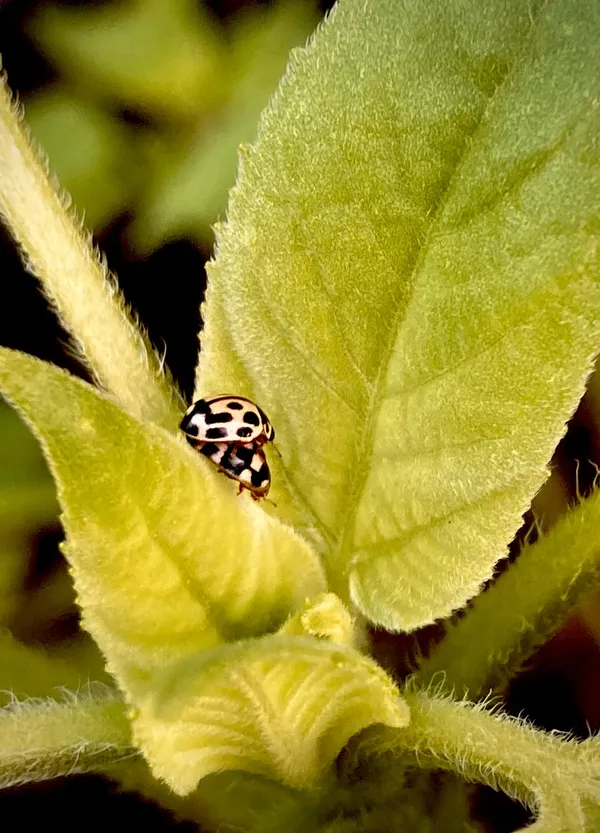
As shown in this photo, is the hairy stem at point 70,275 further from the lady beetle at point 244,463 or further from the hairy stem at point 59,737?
the hairy stem at point 59,737

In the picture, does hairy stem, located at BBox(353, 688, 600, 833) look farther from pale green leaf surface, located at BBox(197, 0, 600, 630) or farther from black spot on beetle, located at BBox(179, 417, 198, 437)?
black spot on beetle, located at BBox(179, 417, 198, 437)

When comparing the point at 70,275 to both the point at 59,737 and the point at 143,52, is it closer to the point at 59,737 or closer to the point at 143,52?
the point at 59,737

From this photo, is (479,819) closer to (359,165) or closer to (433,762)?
(433,762)

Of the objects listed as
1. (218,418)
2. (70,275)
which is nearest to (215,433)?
(218,418)

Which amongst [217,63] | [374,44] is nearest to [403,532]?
[374,44]

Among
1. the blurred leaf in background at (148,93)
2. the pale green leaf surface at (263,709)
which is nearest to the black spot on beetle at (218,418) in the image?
the pale green leaf surface at (263,709)

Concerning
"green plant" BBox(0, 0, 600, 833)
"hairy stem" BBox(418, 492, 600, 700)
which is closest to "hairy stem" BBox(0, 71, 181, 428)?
"green plant" BBox(0, 0, 600, 833)
